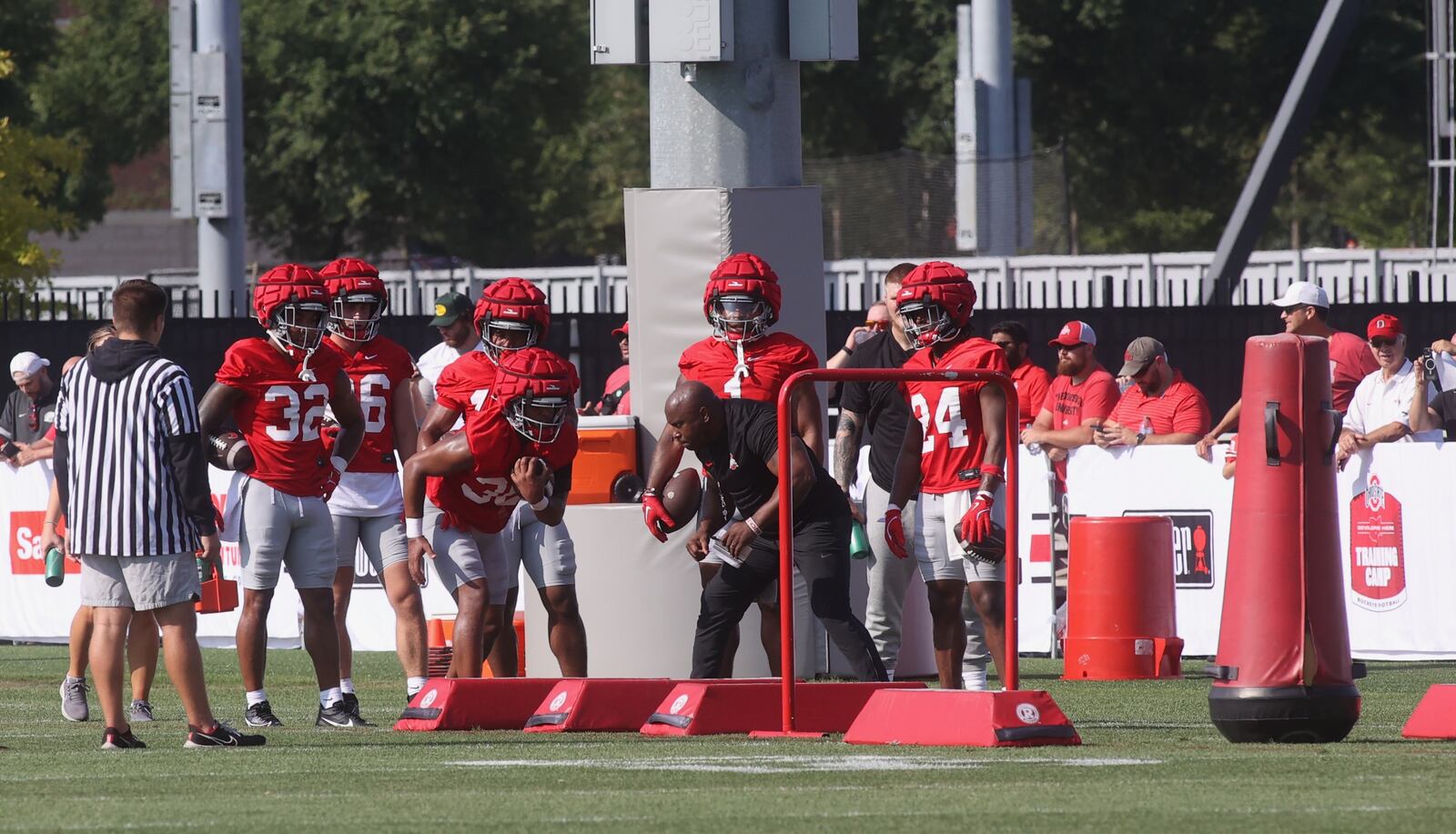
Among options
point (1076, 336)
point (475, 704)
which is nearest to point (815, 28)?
point (1076, 336)

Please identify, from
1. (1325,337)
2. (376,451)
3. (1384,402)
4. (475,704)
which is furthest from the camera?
(1384,402)

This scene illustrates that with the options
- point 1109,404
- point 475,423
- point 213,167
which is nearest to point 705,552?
point 475,423

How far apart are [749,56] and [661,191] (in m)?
0.90

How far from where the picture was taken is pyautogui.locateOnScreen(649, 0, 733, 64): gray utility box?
12625 millimetres

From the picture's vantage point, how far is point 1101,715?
35.4ft

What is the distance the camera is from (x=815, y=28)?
13.0 metres

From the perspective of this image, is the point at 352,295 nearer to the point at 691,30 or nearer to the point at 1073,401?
the point at 691,30

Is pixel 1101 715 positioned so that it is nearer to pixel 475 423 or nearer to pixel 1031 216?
pixel 475 423

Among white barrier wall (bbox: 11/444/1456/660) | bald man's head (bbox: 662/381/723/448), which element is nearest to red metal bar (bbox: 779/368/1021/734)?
bald man's head (bbox: 662/381/723/448)

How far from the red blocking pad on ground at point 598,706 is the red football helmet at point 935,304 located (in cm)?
190

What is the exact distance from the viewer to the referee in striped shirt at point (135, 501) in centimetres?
900

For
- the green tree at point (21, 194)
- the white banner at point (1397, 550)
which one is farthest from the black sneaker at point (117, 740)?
the green tree at point (21, 194)

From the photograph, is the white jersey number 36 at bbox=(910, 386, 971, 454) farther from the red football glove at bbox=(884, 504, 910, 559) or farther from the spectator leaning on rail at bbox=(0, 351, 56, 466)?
the spectator leaning on rail at bbox=(0, 351, 56, 466)

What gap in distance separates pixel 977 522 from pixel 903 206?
29.4 meters
